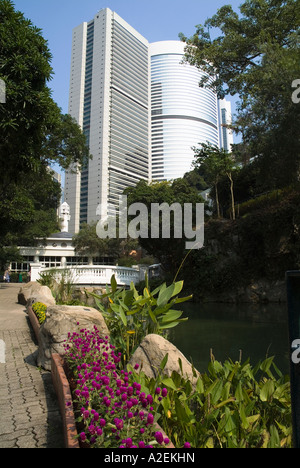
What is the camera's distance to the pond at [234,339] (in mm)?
6324

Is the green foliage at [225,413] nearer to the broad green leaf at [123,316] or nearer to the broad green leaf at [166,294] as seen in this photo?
the broad green leaf at [123,316]

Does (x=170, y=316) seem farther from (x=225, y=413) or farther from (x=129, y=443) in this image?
(x=129, y=443)

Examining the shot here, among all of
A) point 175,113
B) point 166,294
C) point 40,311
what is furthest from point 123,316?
point 175,113

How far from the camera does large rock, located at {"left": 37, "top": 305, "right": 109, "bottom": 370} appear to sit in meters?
4.20

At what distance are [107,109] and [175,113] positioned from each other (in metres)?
23.7

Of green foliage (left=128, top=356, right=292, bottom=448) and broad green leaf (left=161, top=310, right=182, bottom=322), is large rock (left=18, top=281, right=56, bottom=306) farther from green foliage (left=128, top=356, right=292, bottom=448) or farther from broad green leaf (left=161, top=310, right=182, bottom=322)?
green foliage (left=128, top=356, right=292, bottom=448)

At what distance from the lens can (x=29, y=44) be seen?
6.49 meters

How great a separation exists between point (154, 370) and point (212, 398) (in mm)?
715

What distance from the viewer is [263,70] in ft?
49.4

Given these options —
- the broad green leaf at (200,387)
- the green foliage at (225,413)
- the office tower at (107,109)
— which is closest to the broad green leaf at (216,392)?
the green foliage at (225,413)

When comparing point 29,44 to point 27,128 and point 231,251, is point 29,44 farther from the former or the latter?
point 231,251

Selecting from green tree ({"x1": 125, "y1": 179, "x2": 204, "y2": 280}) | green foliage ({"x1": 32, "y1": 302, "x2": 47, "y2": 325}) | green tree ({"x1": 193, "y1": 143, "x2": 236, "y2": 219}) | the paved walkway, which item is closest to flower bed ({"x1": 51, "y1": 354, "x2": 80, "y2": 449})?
the paved walkway

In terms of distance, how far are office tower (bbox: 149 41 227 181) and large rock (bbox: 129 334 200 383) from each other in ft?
367
